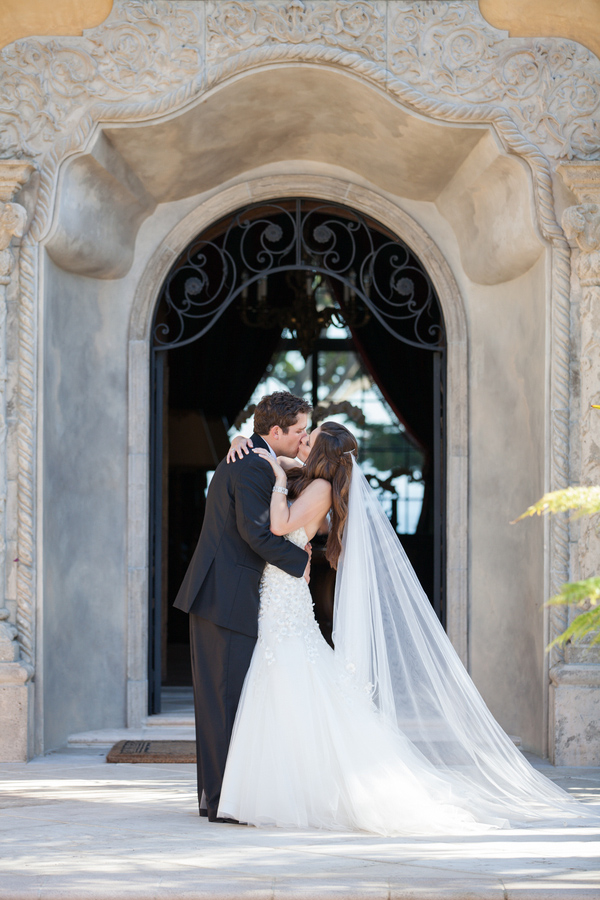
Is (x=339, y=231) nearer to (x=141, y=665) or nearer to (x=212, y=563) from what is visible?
(x=141, y=665)

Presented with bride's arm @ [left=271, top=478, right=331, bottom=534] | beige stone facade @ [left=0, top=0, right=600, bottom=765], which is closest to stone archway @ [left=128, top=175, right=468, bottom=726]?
beige stone facade @ [left=0, top=0, right=600, bottom=765]

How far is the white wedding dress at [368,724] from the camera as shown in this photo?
14.2 feet

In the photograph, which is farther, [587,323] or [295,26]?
[295,26]

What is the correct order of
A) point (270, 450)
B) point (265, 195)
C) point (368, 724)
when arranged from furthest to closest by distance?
point (265, 195)
point (270, 450)
point (368, 724)

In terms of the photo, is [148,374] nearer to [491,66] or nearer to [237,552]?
[237,552]

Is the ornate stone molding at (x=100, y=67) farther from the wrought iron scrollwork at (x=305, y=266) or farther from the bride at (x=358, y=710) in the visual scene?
the bride at (x=358, y=710)

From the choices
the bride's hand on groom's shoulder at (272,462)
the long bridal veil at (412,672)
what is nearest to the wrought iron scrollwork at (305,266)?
the bride's hand on groom's shoulder at (272,462)

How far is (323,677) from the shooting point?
4.56 meters

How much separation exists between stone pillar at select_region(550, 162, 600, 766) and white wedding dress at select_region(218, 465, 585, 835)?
1.44 metres

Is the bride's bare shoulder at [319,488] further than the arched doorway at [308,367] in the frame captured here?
No

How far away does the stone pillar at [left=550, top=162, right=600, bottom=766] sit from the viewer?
6.06 meters

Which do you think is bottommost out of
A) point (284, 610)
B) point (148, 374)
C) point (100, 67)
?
point (284, 610)

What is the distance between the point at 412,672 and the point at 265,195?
162 inches

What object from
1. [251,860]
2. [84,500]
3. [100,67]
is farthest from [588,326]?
[251,860]
